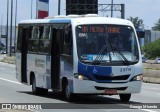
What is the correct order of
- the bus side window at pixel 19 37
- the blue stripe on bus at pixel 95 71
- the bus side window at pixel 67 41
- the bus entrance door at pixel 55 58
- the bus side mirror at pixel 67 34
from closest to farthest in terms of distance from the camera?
the blue stripe on bus at pixel 95 71 → the bus side window at pixel 67 41 → the bus side mirror at pixel 67 34 → the bus entrance door at pixel 55 58 → the bus side window at pixel 19 37

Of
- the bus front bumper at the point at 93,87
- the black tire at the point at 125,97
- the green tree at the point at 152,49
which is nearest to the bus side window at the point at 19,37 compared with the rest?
the black tire at the point at 125,97

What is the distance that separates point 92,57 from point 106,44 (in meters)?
0.69

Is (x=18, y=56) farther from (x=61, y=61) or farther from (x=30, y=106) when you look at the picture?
(x=30, y=106)

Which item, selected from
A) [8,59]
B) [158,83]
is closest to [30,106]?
[158,83]

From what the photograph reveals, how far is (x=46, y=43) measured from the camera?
2136cm

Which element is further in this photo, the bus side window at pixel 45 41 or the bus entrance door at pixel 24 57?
the bus entrance door at pixel 24 57

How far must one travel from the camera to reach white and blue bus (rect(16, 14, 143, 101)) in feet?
60.6

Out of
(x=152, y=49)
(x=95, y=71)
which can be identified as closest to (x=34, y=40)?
(x=95, y=71)

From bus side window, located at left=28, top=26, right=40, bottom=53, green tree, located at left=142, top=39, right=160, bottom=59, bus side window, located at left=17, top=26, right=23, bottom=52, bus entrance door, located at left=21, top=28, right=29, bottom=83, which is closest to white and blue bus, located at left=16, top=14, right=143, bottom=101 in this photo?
bus side window, located at left=28, top=26, right=40, bottom=53

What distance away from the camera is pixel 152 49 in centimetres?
11950

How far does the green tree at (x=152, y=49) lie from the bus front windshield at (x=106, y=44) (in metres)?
99.3

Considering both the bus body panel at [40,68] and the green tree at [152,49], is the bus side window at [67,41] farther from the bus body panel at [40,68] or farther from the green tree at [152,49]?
the green tree at [152,49]

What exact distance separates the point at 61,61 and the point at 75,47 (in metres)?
1.38

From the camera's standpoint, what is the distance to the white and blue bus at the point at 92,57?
60.6 feet
